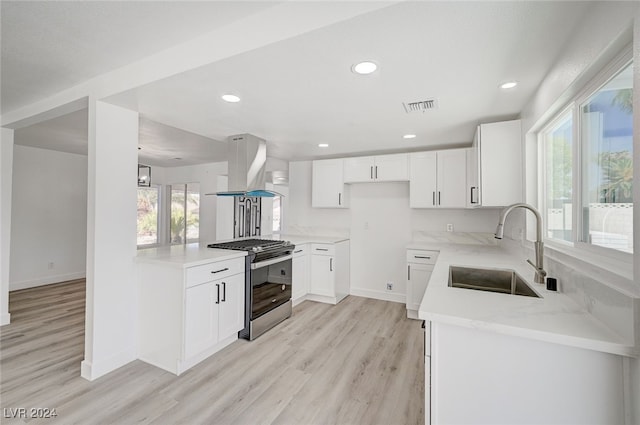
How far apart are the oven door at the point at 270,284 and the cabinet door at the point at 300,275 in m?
0.26

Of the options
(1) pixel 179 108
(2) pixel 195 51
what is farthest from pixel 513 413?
(1) pixel 179 108

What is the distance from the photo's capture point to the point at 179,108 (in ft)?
8.13

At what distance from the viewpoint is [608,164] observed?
133 cm

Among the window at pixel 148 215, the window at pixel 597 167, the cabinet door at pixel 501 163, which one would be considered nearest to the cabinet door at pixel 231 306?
the cabinet door at pixel 501 163

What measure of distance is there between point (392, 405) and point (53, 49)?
3.25 m

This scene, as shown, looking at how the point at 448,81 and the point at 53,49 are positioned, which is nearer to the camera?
the point at 53,49

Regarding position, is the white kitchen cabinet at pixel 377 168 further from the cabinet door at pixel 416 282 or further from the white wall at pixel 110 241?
the white wall at pixel 110 241

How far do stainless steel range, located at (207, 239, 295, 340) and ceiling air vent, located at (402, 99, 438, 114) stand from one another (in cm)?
199

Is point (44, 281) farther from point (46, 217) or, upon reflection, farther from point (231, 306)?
point (231, 306)

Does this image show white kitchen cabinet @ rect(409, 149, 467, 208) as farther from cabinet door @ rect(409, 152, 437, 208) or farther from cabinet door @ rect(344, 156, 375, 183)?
cabinet door @ rect(344, 156, 375, 183)

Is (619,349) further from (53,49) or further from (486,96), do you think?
(53,49)

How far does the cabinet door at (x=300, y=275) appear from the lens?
3744 mm

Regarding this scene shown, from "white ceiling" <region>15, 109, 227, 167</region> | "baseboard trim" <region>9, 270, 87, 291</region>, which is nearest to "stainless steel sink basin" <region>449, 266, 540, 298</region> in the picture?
"white ceiling" <region>15, 109, 227, 167</region>

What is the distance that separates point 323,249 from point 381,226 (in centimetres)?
101
